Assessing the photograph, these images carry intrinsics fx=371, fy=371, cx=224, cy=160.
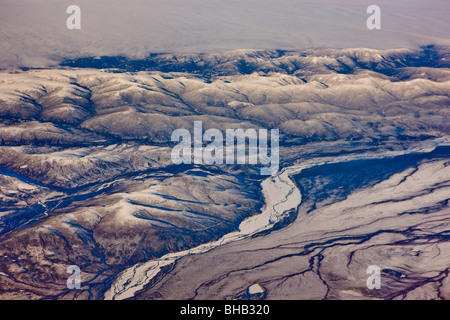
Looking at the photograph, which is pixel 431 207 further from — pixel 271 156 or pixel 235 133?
pixel 235 133

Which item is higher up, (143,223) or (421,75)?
(421,75)

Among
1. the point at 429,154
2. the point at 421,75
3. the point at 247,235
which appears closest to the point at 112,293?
the point at 247,235

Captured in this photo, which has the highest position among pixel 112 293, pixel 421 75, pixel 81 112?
pixel 421 75

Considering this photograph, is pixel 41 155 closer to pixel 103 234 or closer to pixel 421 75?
pixel 103 234

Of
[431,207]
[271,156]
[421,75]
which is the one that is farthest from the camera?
[421,75]

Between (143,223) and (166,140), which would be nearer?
(143,223)

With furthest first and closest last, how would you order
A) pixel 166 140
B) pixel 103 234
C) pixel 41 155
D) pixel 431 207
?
pixel 166 140 < pixel 41 155 < pixel 431 207 < pixel 103 234

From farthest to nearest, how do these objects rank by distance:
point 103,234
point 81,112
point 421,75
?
point 421,75 < point 81,112 < point 103,234

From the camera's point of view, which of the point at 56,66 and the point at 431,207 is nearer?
the point at 431,207

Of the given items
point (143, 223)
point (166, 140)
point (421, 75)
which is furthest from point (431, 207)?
point (421, 75)
